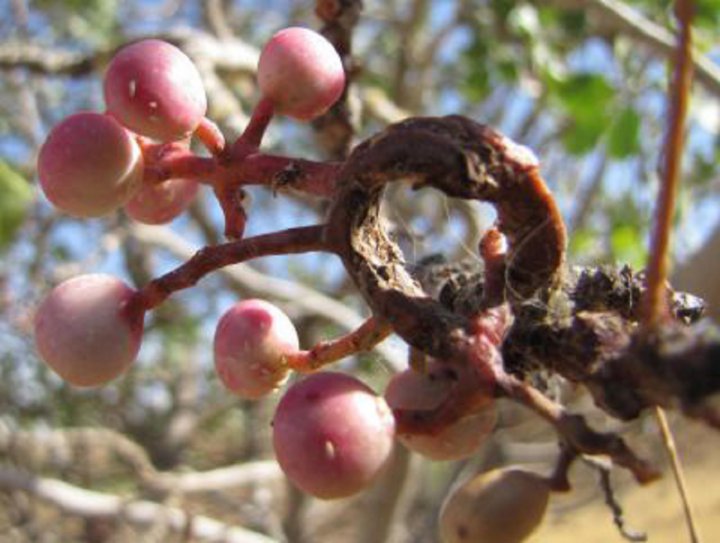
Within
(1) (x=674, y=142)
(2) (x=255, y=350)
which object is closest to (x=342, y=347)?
(2) (x=255, y=350)

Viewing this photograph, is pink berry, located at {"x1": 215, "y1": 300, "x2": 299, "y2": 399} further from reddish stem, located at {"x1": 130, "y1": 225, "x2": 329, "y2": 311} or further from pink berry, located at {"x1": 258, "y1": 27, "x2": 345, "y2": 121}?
pink berry, located at {"x1": 258, "y1": 27, "x2": 345, "y2": 121}

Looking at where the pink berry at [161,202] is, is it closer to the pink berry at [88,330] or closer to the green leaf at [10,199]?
the pink berry at [88,330]

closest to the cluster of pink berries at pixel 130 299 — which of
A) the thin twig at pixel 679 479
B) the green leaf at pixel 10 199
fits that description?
the thin twig at pixel 679 479

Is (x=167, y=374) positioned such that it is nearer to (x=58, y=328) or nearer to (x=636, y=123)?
(x=636, y=123)

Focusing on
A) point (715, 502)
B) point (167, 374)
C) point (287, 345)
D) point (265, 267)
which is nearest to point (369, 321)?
point (287, 345)

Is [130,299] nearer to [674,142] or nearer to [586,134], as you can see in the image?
[674,142]

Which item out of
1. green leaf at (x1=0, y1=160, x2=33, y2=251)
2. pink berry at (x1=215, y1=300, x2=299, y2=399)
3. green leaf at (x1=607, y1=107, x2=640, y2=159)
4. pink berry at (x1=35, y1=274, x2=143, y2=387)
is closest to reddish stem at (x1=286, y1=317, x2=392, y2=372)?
pink berry at (x1=215, y1=300, x2=299, y2=399)
